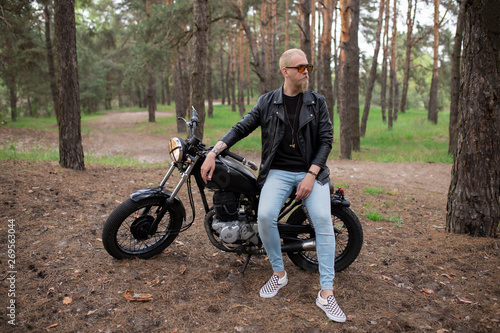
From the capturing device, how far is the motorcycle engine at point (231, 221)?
3.29m

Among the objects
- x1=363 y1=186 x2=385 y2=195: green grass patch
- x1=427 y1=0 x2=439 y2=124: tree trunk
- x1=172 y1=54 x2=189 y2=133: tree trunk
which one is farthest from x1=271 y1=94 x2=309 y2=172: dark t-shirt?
x1=427 y1=0 x2=439 y2=124: tree trunk

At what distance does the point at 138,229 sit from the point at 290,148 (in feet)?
5.71

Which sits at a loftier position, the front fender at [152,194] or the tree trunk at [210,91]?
the tree trunk at [210,91]

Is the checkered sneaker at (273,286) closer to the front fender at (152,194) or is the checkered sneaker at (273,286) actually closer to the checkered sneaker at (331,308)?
the checkered sneaker at (331,308)

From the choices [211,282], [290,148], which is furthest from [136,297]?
[290,148]

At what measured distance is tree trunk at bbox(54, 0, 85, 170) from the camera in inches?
260

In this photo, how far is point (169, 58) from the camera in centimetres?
1577

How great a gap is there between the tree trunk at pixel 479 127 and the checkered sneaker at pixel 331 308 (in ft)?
7.84

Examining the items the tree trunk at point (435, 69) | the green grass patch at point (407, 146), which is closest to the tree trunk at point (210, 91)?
the green grass patch at point (407, 146)

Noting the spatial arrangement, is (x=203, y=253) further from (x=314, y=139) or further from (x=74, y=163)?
(x=74, y=163)

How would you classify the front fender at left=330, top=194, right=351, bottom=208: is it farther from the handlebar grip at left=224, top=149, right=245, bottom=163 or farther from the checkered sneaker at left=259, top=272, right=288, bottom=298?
the handlebar grip at left=224, top=149, right=245, bottom=163

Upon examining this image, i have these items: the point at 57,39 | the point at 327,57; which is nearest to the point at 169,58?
the point at 327,57

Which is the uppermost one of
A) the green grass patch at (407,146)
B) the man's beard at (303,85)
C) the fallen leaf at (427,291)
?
the man's beard at (303,85)

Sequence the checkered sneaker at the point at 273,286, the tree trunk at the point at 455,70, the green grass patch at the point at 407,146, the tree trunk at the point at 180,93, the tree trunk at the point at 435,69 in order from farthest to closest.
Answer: the tree trunk at the point at 435,69 → the tree trunk at the point at 180,93 → the green grass patch at the point at 407,146 → the tree trunk at the point at 455,70 → the checkered sneaker at the point at 273,286
